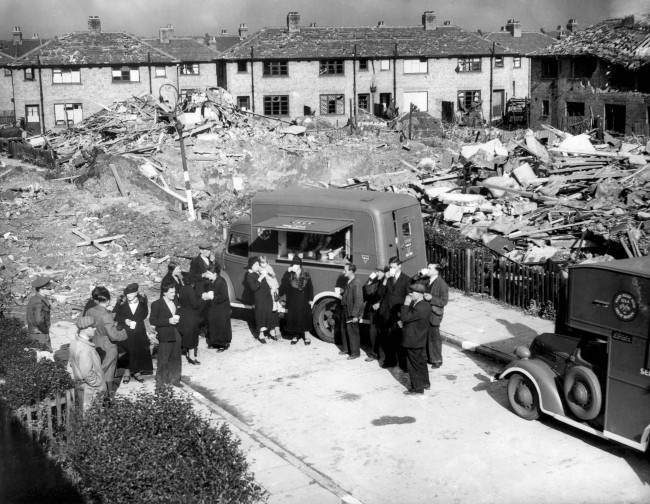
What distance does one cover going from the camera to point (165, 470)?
7668 mm

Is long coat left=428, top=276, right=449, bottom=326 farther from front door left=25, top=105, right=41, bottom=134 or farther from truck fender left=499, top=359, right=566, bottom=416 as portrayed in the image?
front door left=25, top=105, right=41, bottom=134

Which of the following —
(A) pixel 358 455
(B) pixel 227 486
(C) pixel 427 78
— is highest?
(C) pixel 427 78

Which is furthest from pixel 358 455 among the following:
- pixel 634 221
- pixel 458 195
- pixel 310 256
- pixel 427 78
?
pixel 427 78

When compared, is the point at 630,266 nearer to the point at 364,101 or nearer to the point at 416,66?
the point at 364,101

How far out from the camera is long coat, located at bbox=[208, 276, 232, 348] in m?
14.3

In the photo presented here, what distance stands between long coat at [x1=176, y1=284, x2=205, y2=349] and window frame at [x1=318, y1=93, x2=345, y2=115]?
4370cm

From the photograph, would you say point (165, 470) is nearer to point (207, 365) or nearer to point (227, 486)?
point (227, 486)

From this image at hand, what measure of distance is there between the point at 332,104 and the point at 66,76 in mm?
18700

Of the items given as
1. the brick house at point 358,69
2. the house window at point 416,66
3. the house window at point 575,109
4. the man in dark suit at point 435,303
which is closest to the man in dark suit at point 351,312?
the man in dark suit at point 435,303

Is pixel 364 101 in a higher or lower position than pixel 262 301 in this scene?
higher

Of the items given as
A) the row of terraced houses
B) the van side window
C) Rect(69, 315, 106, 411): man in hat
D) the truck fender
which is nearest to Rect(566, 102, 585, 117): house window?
the row of terraced houses

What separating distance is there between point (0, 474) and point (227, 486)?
2830 millimetres

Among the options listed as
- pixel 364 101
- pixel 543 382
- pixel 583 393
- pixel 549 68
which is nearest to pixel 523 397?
pixel 543 382

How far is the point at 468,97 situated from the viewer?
58281 millimetres
